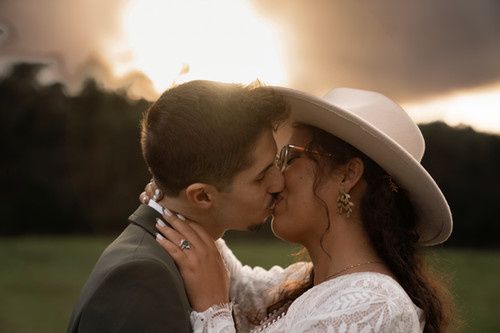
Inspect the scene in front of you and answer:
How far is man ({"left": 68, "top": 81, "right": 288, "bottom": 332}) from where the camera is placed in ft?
Answer: 7.70

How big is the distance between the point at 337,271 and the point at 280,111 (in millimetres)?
687

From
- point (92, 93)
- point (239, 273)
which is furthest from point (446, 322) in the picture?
point (92, 93)

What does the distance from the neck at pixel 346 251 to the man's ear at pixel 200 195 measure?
0.63 m

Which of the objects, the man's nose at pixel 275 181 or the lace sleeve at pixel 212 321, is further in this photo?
the man's nose at pixel 275 181

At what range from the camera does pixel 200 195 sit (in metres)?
2.67

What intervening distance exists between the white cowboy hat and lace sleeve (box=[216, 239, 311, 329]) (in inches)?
28.2

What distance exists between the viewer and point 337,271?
3.07 metres

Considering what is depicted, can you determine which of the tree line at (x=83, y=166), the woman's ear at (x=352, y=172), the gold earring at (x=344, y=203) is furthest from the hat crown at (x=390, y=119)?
the tree line at (x=83, y=166)

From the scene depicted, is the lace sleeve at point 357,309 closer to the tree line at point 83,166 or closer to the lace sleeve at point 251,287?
the lace sleeve at point 251,287

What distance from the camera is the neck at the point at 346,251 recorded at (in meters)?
3.05

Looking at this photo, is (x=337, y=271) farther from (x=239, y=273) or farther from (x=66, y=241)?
(x=66, y=241)

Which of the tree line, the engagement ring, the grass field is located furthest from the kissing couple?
the tree line

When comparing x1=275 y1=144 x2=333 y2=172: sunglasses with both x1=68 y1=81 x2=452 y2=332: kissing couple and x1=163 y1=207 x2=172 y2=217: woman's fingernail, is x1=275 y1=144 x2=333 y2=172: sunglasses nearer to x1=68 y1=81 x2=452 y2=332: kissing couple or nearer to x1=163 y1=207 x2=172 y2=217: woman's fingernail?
x1=68 y1=81 x2=452 y2=332: kissing couple

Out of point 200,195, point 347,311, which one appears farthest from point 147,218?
point 347,311
